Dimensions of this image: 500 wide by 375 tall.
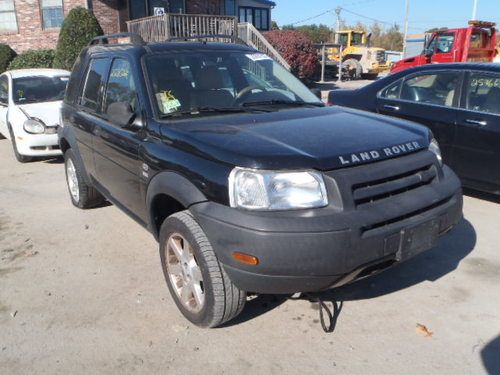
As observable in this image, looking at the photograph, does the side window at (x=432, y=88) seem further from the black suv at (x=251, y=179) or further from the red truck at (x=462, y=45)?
the red truck at (x=462, y=45)

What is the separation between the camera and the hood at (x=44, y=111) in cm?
774

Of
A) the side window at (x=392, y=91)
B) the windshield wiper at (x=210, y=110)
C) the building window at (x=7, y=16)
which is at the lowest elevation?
the side window at (x=392, y=91)

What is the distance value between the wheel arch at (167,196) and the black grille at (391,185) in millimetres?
894

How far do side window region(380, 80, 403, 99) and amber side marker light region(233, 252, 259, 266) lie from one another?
4304 mm

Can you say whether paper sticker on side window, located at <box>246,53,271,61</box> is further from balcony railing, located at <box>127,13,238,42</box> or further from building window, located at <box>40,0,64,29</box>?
building window, located at <box>40,0,64,29</box>

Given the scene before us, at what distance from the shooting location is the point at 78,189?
5301 millimetres

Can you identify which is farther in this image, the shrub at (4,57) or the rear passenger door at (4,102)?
the shrub at (4,57)

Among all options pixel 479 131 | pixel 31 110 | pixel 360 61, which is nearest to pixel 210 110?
pixel 479 131

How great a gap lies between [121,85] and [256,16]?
992 inches

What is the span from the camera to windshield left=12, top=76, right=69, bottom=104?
8.23 m

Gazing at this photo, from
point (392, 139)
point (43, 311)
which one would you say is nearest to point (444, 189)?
point (392, 139)

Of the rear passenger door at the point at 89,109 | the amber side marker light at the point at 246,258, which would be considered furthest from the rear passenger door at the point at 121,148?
the amber side marker light at the point at 246,258

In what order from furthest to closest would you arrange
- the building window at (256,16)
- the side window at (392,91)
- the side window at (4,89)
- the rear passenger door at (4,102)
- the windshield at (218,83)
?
the building window at (256,16) → the side window at (4,89) → the rear passenger door at (4,102) → the side window at (392,91) → the windshield at (218,83)

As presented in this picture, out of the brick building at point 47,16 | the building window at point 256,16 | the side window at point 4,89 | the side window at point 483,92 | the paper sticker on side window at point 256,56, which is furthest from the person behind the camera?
the building window at point 256,16
